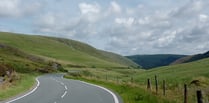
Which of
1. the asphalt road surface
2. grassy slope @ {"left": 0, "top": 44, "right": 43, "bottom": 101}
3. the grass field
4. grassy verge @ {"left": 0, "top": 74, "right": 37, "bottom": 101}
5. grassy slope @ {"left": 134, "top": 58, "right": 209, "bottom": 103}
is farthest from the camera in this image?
grassy slope @ {"left": 0, "top": 44, "right": 43, "bottom": 101}

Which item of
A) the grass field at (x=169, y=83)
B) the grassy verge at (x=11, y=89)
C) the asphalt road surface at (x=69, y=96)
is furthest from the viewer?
the grassy verge at (x=11, y=89)

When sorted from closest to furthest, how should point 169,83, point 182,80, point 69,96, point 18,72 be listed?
point 69,96 → point 169,83 → point 182,80 → point 18,72

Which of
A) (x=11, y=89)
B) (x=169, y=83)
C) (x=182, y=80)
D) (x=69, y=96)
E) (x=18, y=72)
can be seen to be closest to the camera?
(x=69, y=96)

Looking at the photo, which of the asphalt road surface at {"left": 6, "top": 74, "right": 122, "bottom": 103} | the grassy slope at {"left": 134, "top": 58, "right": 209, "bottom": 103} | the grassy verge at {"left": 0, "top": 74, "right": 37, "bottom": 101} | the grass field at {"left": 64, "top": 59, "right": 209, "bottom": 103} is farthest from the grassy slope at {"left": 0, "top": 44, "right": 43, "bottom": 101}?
the grassy slope at {"left": 134, "top": 58, "right": 209, "bottom": 103}

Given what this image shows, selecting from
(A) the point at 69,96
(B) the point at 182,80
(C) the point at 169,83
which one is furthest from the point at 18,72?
(A) the point at 69,96

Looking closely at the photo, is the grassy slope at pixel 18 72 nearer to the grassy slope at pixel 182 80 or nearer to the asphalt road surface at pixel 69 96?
the asphalt road surface at pixel 69 96

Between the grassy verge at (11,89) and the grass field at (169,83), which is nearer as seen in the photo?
the grass field at (169,83)

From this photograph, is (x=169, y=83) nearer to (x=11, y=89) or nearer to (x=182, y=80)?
(x=182, y=80)

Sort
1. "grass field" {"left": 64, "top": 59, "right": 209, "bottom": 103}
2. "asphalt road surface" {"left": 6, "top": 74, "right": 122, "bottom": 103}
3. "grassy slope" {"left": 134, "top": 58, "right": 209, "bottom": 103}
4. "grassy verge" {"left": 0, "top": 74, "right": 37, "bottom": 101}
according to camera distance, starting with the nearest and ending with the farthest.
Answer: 1. "asphalt road surface" {"left": 6, "top": 74, "right": 122, "bottom": 103}
2. "grass field" {"left": 64, "top": 59, "right": 209, "bottom": 103}
3. "grassy slope" {"left": 134, "top": 58, "right": 209, "bottom": 103}
4. "grassy verge" {"left": 0, "top": 74, "right": 37, "bottom": 101}

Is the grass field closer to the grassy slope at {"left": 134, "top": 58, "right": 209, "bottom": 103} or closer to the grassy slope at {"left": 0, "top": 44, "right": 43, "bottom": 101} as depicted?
the grassy slope at {"left": 134, "top": 58, "right": 209, "bottom": 103}

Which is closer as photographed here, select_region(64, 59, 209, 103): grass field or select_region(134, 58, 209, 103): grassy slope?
select_region(64, 59, 209, 103): grass field

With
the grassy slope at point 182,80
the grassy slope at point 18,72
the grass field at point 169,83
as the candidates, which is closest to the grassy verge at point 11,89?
the grassy slope at point 18,72

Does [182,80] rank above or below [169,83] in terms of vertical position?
above

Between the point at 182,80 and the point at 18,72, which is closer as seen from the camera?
the point at 182,80
